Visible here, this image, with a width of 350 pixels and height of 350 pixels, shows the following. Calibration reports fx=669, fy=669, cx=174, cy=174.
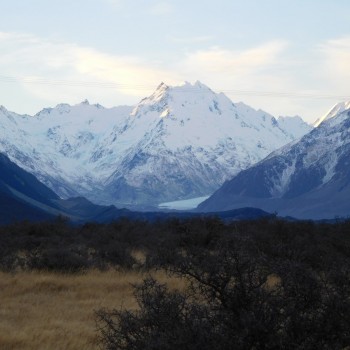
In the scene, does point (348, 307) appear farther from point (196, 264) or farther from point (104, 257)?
point (104, 257)

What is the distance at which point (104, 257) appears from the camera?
977 inches

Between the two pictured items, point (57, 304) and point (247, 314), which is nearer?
point (247, 314)

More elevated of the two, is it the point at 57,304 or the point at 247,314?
the point at 247,314

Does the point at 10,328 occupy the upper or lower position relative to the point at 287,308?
lower

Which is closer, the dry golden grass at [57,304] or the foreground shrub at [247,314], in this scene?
the foreground shrub at [247,314]

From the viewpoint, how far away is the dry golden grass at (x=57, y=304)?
11234 millimetres

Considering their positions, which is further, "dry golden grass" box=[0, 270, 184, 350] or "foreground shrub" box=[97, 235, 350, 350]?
"dry golden grass" box=[0, 270, 184, 350]

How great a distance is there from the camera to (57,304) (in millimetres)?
15445

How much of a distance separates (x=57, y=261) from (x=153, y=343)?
49.0ft

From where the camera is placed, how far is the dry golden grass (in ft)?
36.9

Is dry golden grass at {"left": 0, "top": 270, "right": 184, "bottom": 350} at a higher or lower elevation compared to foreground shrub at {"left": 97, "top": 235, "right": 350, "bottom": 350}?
lower

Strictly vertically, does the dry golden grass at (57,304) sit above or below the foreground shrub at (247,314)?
below

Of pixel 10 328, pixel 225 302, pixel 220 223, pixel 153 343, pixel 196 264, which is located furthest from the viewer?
pixel 220 223

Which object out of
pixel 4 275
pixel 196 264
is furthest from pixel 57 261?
pixel 196 264
